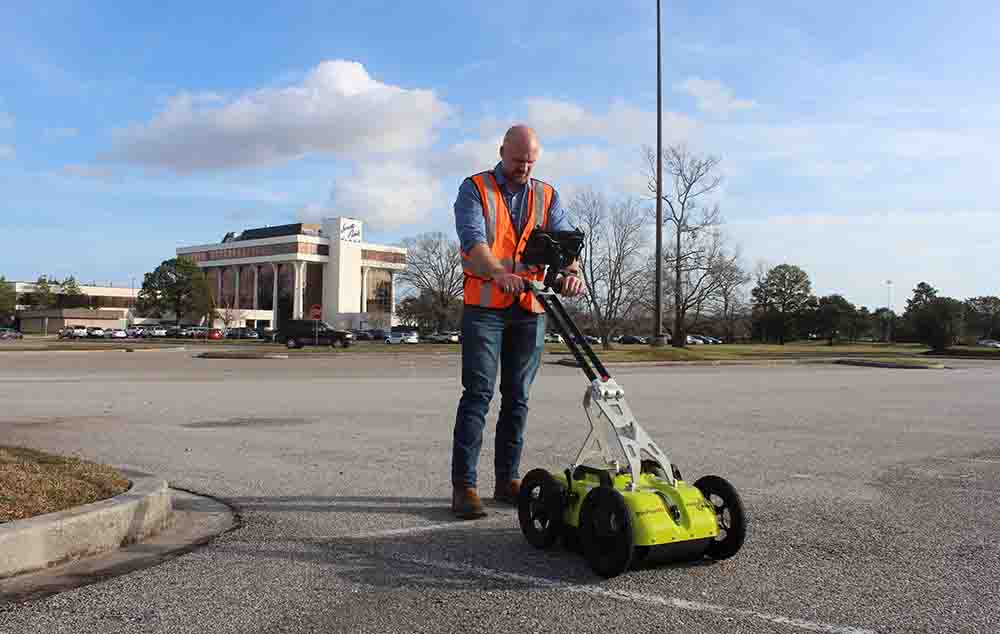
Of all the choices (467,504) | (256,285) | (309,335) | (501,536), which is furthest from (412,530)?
(256,285)

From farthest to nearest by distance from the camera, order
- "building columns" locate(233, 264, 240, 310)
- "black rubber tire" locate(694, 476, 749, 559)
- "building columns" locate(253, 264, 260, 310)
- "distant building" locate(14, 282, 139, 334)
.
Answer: "building columns" locate(233, 264, 240, 310) → "building columns" locate(253, 264, 260, 310) → "distant building" locate(14, 282, 139, 334) → "black rubber tire" locate(694, 476, 749, 559)

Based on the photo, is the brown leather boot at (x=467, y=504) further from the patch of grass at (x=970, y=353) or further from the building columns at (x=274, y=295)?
the building columns at (x=274, y=295)

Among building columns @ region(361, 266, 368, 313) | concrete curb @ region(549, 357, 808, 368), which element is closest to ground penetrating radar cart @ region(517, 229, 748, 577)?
concrete curb @ region(549, 357, 808, 368)

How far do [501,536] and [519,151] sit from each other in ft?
6.95

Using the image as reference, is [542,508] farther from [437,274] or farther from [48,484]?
[437,274]

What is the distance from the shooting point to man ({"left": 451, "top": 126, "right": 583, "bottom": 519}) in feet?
15.7

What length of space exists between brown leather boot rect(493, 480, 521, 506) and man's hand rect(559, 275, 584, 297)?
1241mm

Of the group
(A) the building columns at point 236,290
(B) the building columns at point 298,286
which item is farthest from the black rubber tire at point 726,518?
(A) the building columns at point 236,290

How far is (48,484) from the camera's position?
173 inches

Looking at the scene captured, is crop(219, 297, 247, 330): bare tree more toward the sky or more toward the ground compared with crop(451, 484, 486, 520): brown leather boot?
more toward the sky

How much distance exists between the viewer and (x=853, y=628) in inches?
119

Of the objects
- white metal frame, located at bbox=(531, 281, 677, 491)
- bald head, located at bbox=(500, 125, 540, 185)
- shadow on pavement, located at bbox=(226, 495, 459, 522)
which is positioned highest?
bald head, located at bbox=(500, 125, 540, 185)

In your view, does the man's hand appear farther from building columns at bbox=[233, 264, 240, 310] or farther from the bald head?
building columns at bbox=[233, 264, 240, 310]

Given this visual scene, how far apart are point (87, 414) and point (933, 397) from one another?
1373 cm
